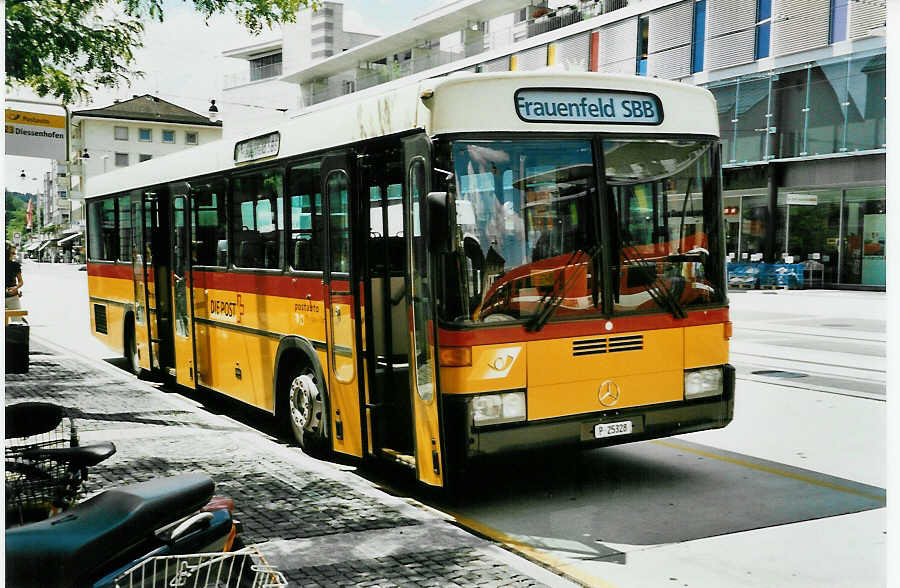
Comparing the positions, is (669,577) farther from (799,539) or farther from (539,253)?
(539,253)

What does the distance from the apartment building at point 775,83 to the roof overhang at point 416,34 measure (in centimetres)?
18

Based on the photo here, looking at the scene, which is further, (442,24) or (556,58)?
(556,58)

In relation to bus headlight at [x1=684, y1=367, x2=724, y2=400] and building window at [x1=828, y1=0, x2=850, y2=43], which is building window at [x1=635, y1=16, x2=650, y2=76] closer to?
building window at [x1=828, y1=0, x2=850, y2=43]

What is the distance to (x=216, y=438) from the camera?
8492 mm

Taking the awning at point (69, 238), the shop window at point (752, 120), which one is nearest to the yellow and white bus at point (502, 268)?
the shop window at point (752, 120)

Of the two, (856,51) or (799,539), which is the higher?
(856,51)

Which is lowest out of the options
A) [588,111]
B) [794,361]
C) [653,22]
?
[794,361]

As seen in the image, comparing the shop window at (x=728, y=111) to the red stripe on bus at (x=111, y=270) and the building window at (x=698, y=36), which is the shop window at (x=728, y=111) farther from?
the red stripe on bus at (x=111, y=270)

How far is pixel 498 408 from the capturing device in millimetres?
5965

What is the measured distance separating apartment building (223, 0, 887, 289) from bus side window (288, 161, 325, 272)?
17184 millimetres

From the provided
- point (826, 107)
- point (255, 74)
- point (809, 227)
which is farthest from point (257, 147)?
point (809, 227)

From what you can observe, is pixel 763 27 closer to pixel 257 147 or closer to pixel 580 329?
pixel 257 147

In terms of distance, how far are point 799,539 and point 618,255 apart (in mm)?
2125

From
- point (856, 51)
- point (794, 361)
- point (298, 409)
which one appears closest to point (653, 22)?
point (856, 51)
